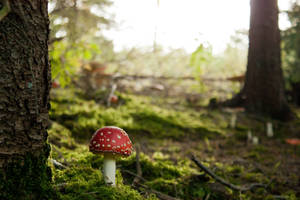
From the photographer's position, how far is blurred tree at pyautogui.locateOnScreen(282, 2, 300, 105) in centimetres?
946

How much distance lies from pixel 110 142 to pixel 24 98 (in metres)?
0.77

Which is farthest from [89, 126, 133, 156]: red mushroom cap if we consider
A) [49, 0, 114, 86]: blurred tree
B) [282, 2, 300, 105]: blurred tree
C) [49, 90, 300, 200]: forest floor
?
[282, 2, 300, 105]: blurred tree

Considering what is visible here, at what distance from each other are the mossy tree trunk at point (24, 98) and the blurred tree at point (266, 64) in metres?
7.05

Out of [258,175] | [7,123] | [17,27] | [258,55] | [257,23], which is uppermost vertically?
[257,23]

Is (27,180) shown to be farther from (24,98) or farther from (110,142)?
(110,142)

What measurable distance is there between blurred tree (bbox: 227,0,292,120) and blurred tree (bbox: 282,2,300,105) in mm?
2246

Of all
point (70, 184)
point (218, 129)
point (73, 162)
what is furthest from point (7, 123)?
point (218, 129)

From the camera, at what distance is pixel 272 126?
706 cm

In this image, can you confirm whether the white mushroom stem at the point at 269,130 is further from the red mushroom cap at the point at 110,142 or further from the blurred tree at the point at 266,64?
the red mushroom cap at the point at 110,142

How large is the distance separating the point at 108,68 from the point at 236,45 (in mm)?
8455

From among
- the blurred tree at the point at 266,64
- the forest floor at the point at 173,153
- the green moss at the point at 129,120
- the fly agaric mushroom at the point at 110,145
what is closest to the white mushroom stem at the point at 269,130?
the forest floor at the point at 173,153

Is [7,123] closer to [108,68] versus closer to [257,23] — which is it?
[108,68]

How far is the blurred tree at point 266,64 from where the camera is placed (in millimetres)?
7461

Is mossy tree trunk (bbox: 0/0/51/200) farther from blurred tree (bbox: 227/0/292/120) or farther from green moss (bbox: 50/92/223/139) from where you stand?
blurred tree (bbox: 227/0/292/120)
